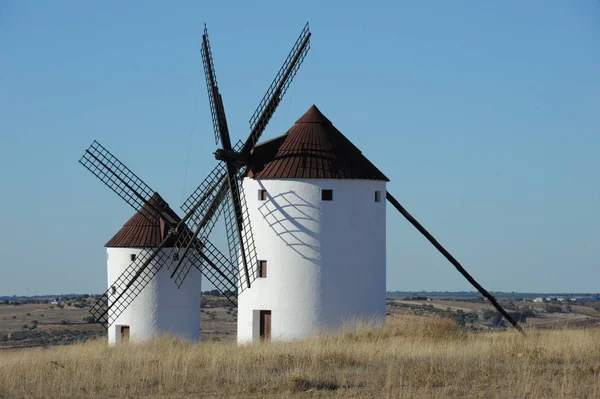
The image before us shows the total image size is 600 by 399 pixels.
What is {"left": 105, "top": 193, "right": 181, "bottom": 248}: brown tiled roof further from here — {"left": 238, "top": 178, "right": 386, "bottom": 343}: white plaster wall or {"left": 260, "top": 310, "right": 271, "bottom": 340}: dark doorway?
{"left": 238, "top": 178, "right": 386, "bottom": 343}: white plaster wall

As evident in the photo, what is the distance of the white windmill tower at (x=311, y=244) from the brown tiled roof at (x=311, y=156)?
32mm

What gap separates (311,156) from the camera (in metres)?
29.6

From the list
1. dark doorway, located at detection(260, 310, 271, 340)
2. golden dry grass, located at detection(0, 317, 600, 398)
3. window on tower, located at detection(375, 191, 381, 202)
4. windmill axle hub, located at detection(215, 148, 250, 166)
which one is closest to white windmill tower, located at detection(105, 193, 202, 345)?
dark doorway, located at detection(260, 310, 271, 340)

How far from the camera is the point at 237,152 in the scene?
2991cm

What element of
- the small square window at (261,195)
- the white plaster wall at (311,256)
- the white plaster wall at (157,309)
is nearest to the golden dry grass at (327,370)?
the white plaster wall at (311,256)

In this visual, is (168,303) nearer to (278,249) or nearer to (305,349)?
(278,249)

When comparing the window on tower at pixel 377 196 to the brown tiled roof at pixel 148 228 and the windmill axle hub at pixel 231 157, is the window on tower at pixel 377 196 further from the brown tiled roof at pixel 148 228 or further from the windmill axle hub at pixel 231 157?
the brown tiled roof at pixel 148 228

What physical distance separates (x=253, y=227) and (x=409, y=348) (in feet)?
26.4

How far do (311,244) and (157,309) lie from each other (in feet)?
28.1

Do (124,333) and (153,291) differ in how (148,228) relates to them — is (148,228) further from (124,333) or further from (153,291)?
(124,333)

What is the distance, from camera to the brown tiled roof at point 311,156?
29.2 m

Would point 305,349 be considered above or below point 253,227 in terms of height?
below

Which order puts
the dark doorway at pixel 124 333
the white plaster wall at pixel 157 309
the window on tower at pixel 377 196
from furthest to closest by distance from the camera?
the dark doorway at pixel 124 333
the white plaster wall at pixel 157 309
the window on tower at pixel 377 196

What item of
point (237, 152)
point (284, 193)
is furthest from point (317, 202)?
point (237, 152)
